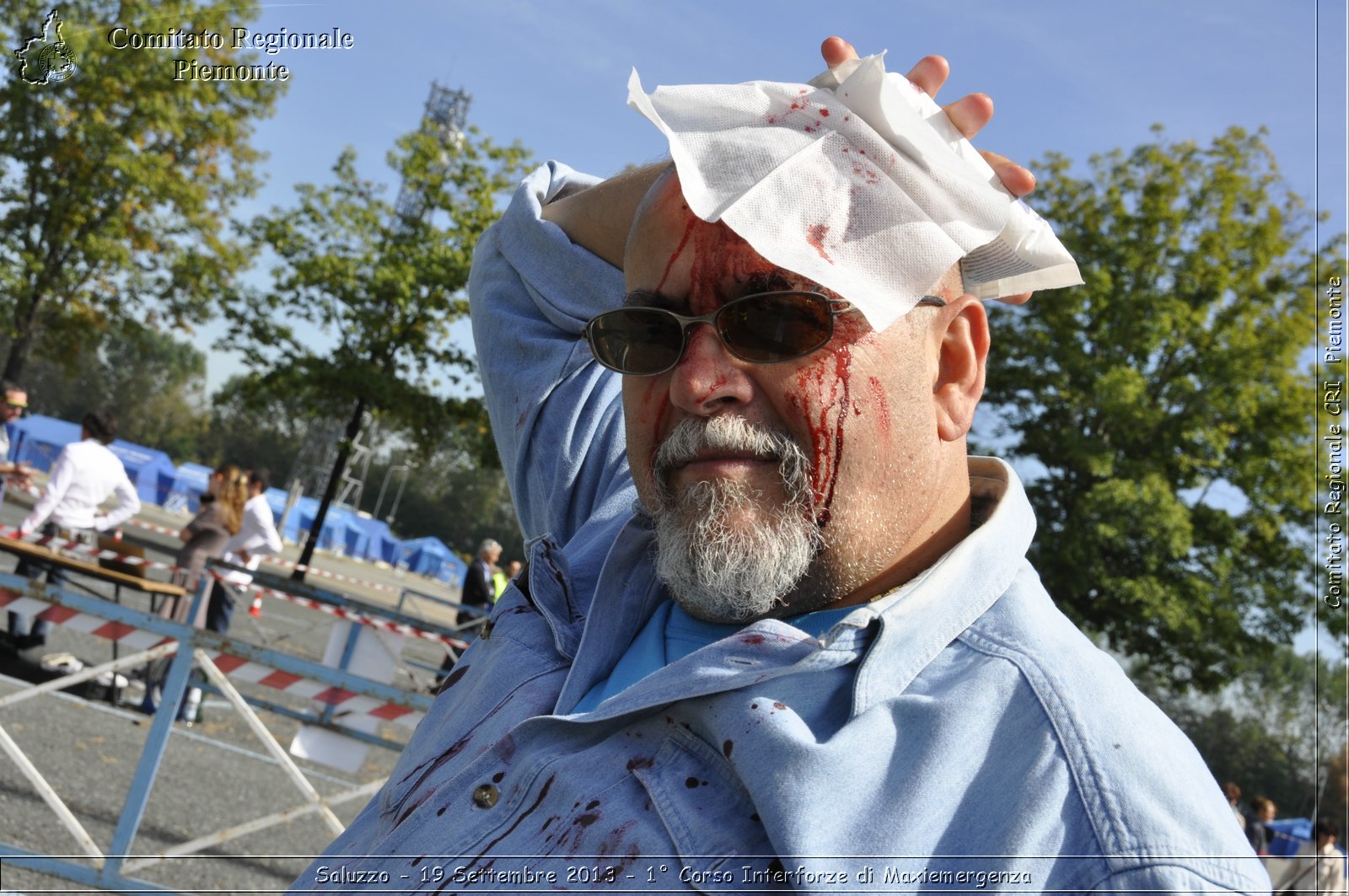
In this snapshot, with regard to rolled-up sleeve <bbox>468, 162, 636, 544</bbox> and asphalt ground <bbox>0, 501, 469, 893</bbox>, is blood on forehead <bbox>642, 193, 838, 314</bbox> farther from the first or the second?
asphalt ground <bbox>0, 501, 469, 893</bbox>

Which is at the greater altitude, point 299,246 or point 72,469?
point 299,246

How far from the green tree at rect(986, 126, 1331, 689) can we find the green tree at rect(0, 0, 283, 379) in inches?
548

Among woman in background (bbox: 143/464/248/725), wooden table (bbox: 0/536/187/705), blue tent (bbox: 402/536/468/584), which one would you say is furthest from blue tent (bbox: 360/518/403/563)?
Answer: wooden table (bbox: 0/536/187/705)

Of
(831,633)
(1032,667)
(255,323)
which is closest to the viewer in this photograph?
(1032,667)

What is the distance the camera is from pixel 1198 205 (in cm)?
1891

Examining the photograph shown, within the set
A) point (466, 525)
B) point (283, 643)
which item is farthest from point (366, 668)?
point (466, 525)

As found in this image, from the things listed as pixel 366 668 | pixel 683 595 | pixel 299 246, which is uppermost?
pixel 299 246

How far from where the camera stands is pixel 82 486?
9000 mm

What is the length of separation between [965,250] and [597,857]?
960 mm

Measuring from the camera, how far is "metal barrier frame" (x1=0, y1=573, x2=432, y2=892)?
14.3 ft

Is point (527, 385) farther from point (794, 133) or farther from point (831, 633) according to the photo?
point (831, 633)

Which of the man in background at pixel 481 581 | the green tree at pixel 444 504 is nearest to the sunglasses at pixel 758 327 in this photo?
the man in background at pixel 481 581

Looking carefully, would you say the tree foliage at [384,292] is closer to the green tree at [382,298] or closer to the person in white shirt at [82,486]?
the green tree at [382,298]

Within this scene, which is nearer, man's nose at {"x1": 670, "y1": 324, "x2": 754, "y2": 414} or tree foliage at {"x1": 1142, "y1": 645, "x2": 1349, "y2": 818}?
man's nose at {"x1": 670, "y1": 324, "x2": 754, "y2": 414}
